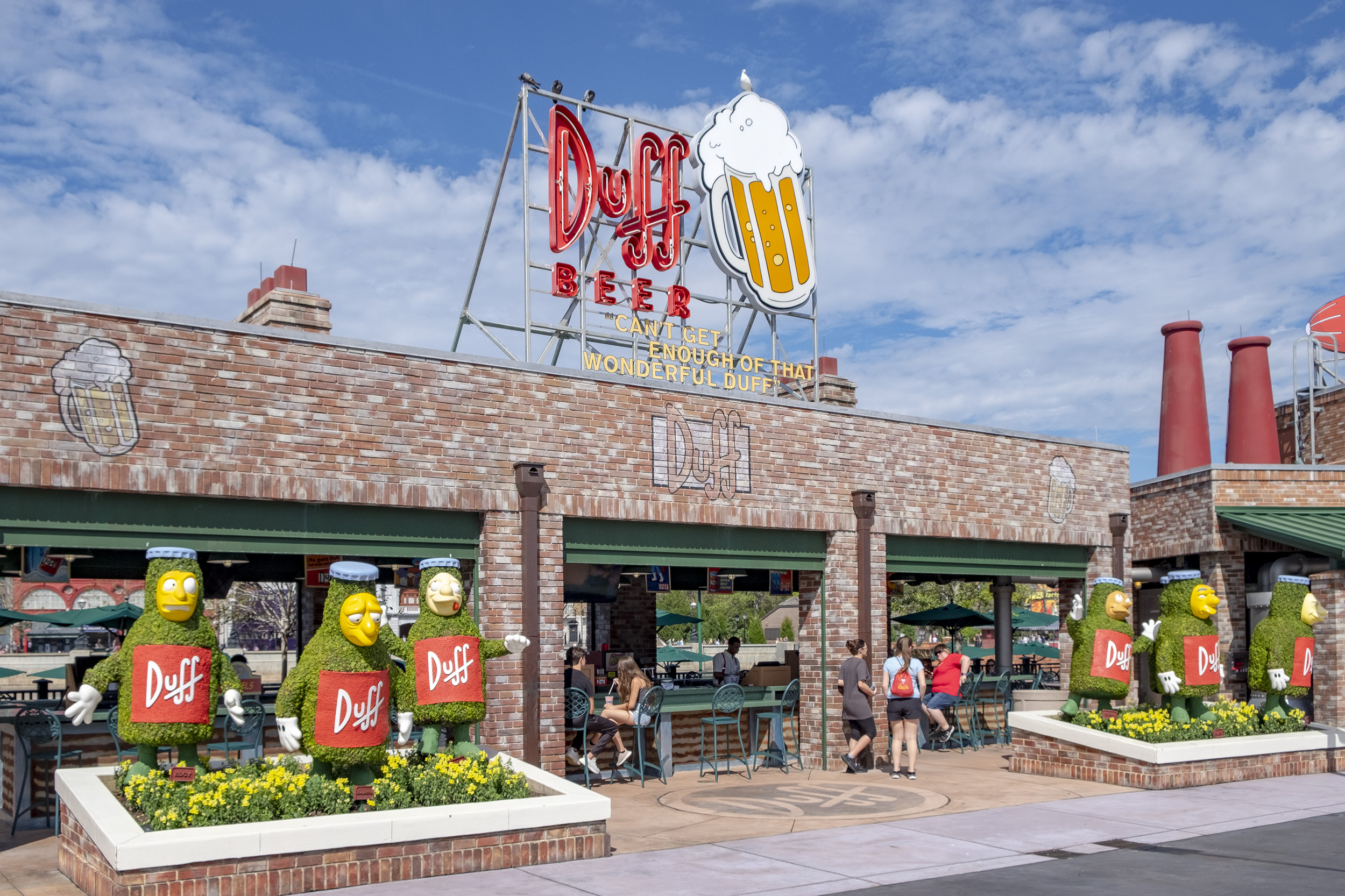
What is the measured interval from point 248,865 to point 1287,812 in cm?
948

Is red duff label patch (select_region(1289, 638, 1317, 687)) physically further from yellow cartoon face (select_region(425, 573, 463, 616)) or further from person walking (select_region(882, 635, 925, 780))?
yellow cartoon face (select_region(425, 573, 463, 616))

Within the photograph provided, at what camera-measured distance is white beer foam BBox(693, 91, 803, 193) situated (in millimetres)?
17719

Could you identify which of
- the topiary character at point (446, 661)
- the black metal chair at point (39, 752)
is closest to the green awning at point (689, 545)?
the topiary character at point (446, 661)

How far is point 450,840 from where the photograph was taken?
887 centimetres

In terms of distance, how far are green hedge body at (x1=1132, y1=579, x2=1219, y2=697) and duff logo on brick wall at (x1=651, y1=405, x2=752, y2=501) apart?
5230mm

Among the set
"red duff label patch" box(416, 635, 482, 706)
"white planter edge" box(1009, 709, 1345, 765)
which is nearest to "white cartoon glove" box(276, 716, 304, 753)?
"red duff label patch" box(416, 635, 482, 706)

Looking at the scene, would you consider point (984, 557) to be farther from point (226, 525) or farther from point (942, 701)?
point (226, 525)

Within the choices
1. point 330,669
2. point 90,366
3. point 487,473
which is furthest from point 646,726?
point 90,366

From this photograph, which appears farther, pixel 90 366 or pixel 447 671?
pixel 90 366

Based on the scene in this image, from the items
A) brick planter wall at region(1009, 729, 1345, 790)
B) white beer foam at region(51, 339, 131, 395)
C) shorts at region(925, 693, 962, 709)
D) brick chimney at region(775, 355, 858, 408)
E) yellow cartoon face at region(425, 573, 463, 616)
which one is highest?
brick chimney at region(775, 355, 858, 408)

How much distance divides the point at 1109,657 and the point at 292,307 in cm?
1035

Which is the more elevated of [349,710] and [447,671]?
[447,671]

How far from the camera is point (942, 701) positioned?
16.8 meters

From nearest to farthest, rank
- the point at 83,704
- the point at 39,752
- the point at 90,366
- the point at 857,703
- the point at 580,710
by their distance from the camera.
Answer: the point at 83,704 < the point at 90,366 < the point at 39,752 < the point at 580,710 < the point at 857,703
